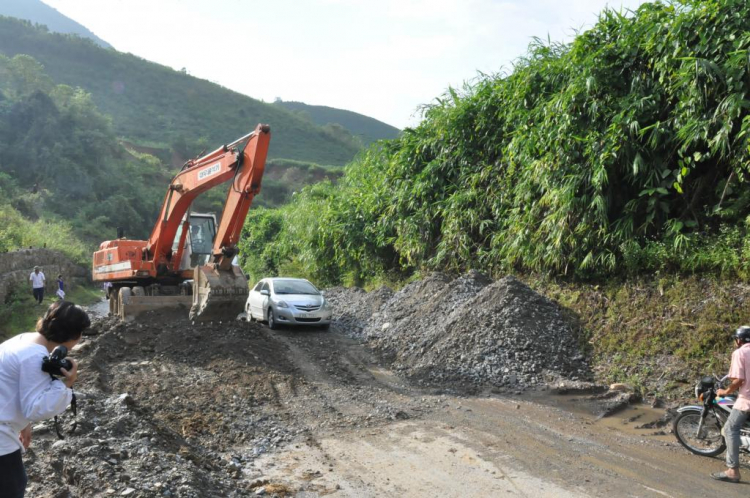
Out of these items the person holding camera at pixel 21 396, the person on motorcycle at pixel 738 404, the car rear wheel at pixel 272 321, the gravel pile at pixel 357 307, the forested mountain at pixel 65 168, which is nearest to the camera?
the person holding camera at pixel 21 396

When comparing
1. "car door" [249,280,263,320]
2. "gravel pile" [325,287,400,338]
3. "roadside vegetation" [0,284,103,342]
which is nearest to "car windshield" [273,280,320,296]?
"car door" [249,280,263,320]

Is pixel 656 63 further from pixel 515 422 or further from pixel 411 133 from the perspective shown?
pixel 411 133

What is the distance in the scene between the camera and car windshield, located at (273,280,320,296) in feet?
52.6

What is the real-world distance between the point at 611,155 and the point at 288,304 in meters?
8.88

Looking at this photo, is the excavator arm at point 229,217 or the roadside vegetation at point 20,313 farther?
the roadside vegetation at point 20,313

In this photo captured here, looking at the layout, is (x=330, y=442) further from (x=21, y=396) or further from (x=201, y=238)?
(x=201, y=238)

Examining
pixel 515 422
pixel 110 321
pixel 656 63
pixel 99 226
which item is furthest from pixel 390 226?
pixel 99 226

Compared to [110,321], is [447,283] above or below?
above

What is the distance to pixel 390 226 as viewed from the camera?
19016mm

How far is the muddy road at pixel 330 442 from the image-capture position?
5.15 meters

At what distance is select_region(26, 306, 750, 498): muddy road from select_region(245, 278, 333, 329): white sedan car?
14.3 feet

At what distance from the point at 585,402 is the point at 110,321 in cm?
1224

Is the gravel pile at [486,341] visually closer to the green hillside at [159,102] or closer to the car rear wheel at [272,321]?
the car rear wheel at [272,321]

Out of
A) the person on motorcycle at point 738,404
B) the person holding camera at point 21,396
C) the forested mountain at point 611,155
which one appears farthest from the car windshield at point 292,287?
the person holding camera at point 21,396
